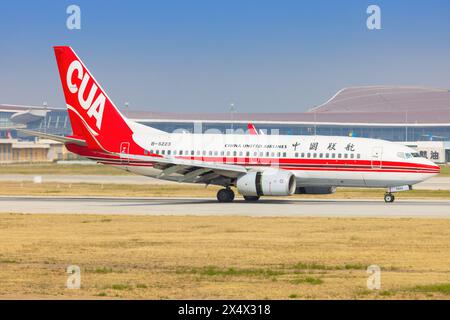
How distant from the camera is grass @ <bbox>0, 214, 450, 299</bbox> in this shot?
22.7 meters

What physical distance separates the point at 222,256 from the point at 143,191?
41.0 meters

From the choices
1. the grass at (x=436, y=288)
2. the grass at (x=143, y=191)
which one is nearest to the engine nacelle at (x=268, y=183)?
the grass at (x=143, y=191)

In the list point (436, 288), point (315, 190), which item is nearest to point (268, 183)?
point (315, 190)

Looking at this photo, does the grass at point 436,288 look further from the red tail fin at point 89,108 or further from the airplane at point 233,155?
the red tail fin at point 89,108

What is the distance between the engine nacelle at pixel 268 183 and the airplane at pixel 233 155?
59 mm

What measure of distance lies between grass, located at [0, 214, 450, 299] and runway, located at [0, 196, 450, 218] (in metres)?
3.13

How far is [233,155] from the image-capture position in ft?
182

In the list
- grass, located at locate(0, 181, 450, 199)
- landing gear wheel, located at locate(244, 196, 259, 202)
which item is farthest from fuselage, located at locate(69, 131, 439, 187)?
grass, located at locate(0, 181, 450, 199)

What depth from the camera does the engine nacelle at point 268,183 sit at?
5194 cm

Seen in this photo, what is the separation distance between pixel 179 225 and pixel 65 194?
26.4 meters

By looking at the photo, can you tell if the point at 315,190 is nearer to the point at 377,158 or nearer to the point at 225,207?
the point at 377,158

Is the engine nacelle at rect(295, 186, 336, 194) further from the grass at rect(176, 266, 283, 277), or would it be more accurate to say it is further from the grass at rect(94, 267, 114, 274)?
the grass at rect(94, 267, 114, 274)
